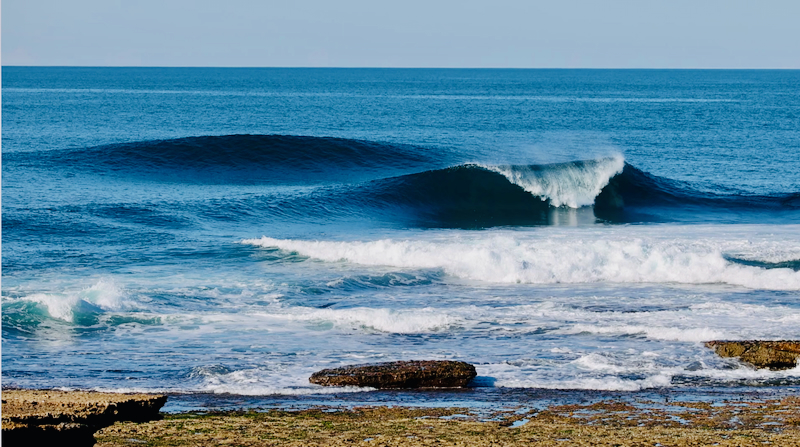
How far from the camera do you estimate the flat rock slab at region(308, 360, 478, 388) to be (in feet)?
31.2

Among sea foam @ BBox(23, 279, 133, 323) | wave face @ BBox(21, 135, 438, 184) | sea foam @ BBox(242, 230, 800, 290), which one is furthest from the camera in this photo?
wave face @ BBox(21, 135, 438, 184)

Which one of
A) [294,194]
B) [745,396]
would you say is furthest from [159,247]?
[745,396]

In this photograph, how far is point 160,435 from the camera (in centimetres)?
709

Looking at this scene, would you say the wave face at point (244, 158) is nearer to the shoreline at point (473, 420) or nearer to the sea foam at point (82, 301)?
the sea foam at point (82, 301)

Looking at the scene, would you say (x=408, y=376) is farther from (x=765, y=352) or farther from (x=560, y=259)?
(x=560, y=259)

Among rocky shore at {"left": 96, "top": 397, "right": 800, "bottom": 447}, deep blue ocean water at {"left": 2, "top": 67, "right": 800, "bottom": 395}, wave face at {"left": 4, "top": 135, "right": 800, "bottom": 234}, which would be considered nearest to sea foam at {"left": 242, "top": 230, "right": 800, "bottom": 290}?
deep blue ocean water at {"left": 2, "top": 67, "right": 800, "bottom": 395}

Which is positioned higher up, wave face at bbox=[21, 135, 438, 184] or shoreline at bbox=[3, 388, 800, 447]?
wave face at bbox=[21, 135, 438, 184]

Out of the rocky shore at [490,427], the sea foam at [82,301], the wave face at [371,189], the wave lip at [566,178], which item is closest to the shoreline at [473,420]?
the rocky shore at [490,427]

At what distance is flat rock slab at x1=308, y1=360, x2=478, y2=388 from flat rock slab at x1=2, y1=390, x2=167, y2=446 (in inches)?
92.3

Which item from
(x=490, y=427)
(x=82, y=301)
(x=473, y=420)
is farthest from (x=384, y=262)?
(x=490, y=427)

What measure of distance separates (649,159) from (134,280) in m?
27.5

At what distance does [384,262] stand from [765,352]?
29.8 feet

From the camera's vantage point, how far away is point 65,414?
6652 mm

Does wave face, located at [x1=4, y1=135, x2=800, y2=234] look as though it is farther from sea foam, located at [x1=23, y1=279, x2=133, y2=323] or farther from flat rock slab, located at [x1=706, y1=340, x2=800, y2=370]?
flat rock slab, located at [x1=706, y1=340, x2=800, y2=370]
